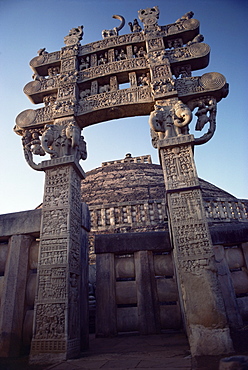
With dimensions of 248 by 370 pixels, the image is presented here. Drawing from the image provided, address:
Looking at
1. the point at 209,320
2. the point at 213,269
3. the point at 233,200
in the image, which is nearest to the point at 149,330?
the point at 209,320

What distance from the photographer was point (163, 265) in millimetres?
5148

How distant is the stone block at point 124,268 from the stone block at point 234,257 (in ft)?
6.18

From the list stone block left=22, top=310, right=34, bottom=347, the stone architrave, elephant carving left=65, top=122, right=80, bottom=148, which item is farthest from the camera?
elephant carving left=65, top=122, right=80, bottom=148

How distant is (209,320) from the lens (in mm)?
3574

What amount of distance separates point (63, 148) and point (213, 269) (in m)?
3.69

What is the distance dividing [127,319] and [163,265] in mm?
1255

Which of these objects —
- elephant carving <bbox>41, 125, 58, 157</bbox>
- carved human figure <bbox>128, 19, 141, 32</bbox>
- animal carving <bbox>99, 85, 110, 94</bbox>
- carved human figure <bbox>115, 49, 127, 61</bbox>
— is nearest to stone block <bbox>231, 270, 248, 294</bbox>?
elephant carving <bbox>41, 125, 58, 157</bbox>

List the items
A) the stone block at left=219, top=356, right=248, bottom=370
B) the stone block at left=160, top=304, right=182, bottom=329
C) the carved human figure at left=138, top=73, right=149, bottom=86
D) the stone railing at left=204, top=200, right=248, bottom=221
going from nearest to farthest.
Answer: the stone block at left=219, top=356, right=248, bottom=370
the stone block at left=160, top=304, right=182, bottom=329
the carved human figure at left=138, top=73, right=149, bottom=86
the stone railing at left=204, top=200, right=248, bottom=221

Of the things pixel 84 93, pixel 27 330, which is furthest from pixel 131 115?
pixel 27 330

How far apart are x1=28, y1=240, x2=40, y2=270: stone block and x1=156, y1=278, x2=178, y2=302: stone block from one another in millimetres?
2427

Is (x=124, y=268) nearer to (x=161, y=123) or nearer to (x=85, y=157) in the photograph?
(x=85, y=157)

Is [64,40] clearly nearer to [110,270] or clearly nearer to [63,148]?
[63,148]

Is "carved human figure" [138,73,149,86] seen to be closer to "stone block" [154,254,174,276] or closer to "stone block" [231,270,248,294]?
"stone block" [154,254,174,276]

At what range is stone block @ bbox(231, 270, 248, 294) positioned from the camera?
4.56m
